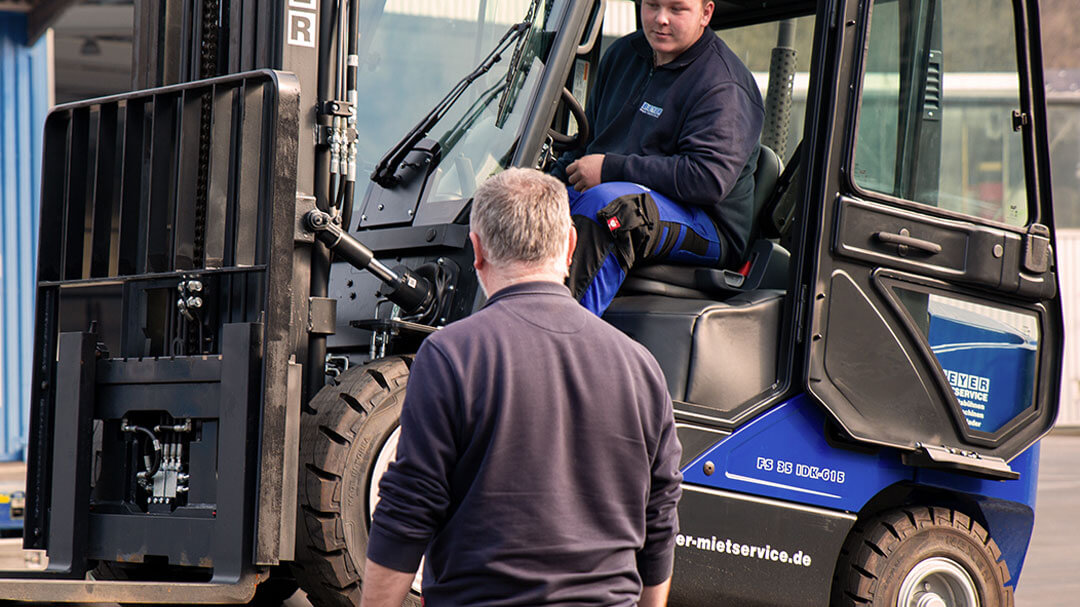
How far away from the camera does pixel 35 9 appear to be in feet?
44.1

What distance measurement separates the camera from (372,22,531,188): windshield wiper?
461 centimetres

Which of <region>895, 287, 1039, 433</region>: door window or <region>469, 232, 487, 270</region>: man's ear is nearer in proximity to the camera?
<region>469, 232, 487, 270</region>: man's ear

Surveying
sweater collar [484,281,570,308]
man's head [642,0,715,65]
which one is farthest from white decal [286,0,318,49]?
sweater collar [484,281,570,308]

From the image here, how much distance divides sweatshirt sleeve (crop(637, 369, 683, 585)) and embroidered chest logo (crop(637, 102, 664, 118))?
2.15 m

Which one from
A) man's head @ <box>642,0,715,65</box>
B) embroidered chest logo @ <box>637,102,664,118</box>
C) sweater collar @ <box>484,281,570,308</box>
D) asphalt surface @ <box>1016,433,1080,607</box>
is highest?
man's head @ <box>642,0,715,65</box>

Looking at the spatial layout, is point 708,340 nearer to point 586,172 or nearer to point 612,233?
point 612,233

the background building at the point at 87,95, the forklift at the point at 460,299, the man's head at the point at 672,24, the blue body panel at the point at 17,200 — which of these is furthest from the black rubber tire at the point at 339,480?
the blue body panel at the point at 17,200

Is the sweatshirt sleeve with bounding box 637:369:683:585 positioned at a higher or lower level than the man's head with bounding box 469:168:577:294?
lower

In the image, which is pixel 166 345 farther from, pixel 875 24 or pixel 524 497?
pixel 875 24

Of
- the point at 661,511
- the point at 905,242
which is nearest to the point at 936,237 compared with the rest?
the point at 905,242

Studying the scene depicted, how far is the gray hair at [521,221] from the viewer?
95.0 inches

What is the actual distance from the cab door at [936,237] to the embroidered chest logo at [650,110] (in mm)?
596

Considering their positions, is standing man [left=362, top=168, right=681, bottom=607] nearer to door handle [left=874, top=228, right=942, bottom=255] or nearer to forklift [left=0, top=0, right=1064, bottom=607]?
forklift [left=0, top=0, right=1064, bottom=607]

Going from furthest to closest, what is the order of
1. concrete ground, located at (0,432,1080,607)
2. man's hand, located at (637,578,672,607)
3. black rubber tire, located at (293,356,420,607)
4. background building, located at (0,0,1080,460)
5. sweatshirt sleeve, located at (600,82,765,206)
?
concrete ground, located at (0,432,1080,607), background building, located at (0,0,1080,460), sweatshirt sleeve, located at (600,82,765,206), black rubber tire, located at (293,356,420,607), man's hand, located at (637,578,672,607)
